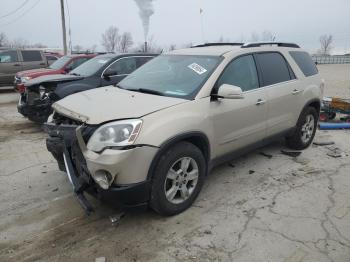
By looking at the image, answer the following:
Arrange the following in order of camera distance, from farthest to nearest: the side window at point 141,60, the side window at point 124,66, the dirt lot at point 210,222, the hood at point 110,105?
the side window at point 141,60 < the side window at point 124,66 < the hood at point 110,105 < the dirt lot at point 210,222

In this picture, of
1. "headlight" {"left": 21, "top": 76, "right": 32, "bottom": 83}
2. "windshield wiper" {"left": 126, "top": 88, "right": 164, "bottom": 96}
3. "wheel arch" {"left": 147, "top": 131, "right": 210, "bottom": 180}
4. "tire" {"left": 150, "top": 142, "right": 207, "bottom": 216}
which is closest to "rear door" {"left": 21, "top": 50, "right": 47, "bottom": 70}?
"headlight" {"left": 21, "top": 76, "right": 32, "bottom": 83}

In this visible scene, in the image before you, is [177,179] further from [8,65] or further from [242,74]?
[8,65]

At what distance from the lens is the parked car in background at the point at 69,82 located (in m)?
6.98

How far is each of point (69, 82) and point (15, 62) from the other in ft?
28.7

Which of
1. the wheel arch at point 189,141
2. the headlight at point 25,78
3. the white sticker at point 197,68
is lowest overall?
the wheel arch at point 189,141

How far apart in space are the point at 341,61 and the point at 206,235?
67.5 metres

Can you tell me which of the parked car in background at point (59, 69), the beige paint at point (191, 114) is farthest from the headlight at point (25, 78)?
the beige paint at point (191, 114)

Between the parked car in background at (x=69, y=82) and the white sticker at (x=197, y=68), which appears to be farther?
the parked car in background at (x=69, y=82)

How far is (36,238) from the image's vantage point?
3.31 m

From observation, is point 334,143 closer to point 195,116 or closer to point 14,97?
point 195,116

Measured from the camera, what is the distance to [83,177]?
3.34 metres

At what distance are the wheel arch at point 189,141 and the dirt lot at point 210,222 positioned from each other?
61 centimetres

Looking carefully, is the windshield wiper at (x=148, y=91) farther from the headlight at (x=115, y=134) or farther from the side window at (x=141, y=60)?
the side window at (x=141, y=60)

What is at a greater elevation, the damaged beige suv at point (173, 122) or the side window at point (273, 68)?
the side window at point (273, 68)
